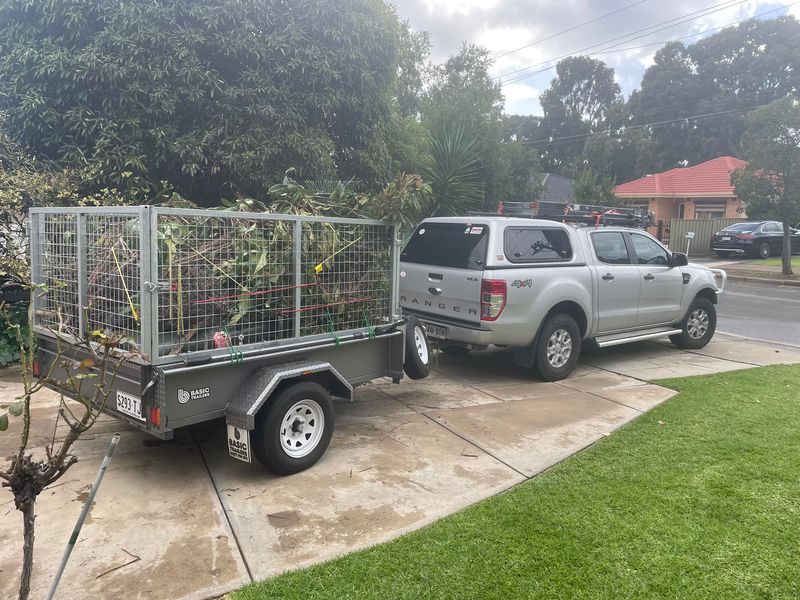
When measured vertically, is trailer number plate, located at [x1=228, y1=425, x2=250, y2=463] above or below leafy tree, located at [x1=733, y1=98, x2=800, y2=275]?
below

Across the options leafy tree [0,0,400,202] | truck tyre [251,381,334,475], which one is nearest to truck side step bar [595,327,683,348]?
truck tyre [251,381,334,475]

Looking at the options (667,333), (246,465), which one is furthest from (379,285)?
(667,333)

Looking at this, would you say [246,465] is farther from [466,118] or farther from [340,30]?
Answer: [466,118]

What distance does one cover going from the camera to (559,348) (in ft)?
23.2

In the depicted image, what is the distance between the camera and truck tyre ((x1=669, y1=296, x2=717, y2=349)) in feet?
29.2

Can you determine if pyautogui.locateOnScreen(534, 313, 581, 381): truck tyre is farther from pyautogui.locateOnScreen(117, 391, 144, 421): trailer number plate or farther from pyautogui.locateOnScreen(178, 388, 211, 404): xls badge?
pyautogui.locateOnScreen(117, 391, 144, 421): trailer number plate

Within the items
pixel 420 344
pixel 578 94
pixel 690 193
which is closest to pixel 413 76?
pixel 420 344

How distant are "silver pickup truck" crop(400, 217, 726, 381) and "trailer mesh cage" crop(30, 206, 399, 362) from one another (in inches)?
70.1

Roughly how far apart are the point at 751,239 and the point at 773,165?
7678 mm

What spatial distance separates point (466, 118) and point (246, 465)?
12.1 meters

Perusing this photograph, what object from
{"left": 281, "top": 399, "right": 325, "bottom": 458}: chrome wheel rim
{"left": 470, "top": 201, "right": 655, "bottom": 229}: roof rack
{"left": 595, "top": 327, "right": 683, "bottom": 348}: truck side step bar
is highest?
{"left": 470, "top": 201, "right": 655, "bottom": 229}: roof rack

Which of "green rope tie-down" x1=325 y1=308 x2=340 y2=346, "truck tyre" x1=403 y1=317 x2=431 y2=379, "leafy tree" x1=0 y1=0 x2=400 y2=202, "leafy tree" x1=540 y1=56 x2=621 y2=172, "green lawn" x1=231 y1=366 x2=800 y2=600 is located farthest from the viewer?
"leafy tree" x1=540 y1=56 x2=621 y2=172

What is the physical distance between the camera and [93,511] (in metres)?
3.70

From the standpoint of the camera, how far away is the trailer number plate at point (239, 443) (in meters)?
4.01
